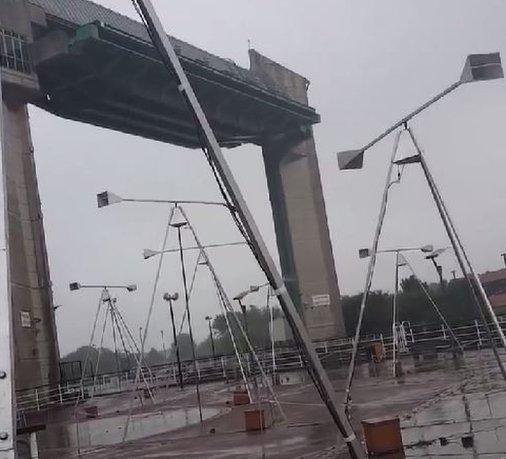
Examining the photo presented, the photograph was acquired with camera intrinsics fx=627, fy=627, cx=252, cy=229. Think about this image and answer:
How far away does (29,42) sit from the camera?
44.8m

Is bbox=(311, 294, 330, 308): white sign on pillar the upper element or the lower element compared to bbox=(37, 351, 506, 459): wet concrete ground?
upper

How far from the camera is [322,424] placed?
15008mm

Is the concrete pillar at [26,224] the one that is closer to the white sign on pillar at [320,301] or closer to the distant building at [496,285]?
the white sign on pillar at [320,301]

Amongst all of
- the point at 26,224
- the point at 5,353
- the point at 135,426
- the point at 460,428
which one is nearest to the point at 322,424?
the point at 460,428

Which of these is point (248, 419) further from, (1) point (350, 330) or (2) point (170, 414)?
(1) point (350, 330)

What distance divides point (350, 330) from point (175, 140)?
32340mm

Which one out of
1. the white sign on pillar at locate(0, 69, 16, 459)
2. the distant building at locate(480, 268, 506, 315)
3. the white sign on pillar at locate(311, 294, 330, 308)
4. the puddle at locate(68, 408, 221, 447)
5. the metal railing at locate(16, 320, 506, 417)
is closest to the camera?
the white sign on pillar at locate(0, 69, 16, 459)

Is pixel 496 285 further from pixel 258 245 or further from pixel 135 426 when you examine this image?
pixel 258 245

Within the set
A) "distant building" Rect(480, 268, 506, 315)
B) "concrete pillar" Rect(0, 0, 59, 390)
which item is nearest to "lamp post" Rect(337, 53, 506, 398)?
"concrete pillar" Rect(0, 0, 59, 390)

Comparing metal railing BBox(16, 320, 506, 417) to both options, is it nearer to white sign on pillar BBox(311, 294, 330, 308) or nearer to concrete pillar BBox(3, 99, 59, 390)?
concrete pillar BBox(3, 99, 59, 390)

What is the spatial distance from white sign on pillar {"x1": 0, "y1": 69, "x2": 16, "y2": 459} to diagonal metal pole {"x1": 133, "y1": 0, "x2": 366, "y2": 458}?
7.70 ft

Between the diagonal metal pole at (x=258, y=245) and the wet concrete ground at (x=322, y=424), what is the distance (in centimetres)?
469

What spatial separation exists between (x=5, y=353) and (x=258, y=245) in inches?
107

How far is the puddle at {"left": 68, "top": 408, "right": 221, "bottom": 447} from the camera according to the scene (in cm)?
1867
